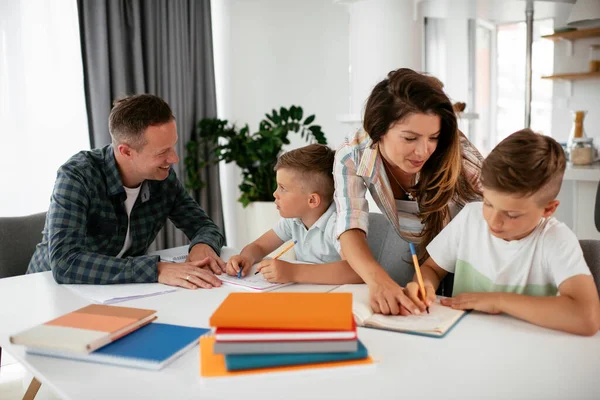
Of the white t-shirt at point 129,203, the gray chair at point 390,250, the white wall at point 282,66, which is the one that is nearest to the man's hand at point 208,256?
the white t-shirt at point 129,203

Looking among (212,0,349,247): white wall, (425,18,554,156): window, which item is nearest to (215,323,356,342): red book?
(212,0,349,247): white wall

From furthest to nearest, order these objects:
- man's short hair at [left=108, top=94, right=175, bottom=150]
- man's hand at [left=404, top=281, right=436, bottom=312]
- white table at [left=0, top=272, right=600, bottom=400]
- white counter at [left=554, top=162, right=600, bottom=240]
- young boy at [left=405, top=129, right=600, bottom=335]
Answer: white counter at [left=554, top=162, right=600, bottom=240] → man's short hair at [left=108, top=94, right=175, bottom=150] → man's hand at [left=404, top=281, right=436, bottom=312] → young boy at [left=405, top=129, right=600, bottom=335] → white table at [left=0, top=272, right=600, bottom=400]

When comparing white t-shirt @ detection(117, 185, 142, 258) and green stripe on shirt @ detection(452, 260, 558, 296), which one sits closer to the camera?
green stripe on shirt @ detection(452, 260, 558, 296)

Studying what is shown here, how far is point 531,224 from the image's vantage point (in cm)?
118

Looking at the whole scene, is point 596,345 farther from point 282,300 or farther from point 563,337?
point 282,300

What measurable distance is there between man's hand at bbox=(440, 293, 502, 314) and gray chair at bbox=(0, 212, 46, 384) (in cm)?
147

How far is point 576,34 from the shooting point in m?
4.36

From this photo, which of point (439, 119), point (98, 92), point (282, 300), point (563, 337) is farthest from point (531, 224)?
point (98, 92)

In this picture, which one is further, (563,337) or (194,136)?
(194,136)

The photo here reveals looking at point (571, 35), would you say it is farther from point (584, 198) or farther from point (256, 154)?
point (256, 154)

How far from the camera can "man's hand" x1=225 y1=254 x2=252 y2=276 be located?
1.57 metres

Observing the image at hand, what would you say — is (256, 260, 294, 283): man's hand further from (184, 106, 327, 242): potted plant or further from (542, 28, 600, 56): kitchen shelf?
(542, 28, 600, 56): kitchen shelf

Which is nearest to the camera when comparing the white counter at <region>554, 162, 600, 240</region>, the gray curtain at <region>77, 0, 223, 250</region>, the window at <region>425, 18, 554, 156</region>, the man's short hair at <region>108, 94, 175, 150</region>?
the man's short hair at <region>108, 94, 175, 150</region>

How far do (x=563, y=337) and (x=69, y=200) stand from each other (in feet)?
4.28
